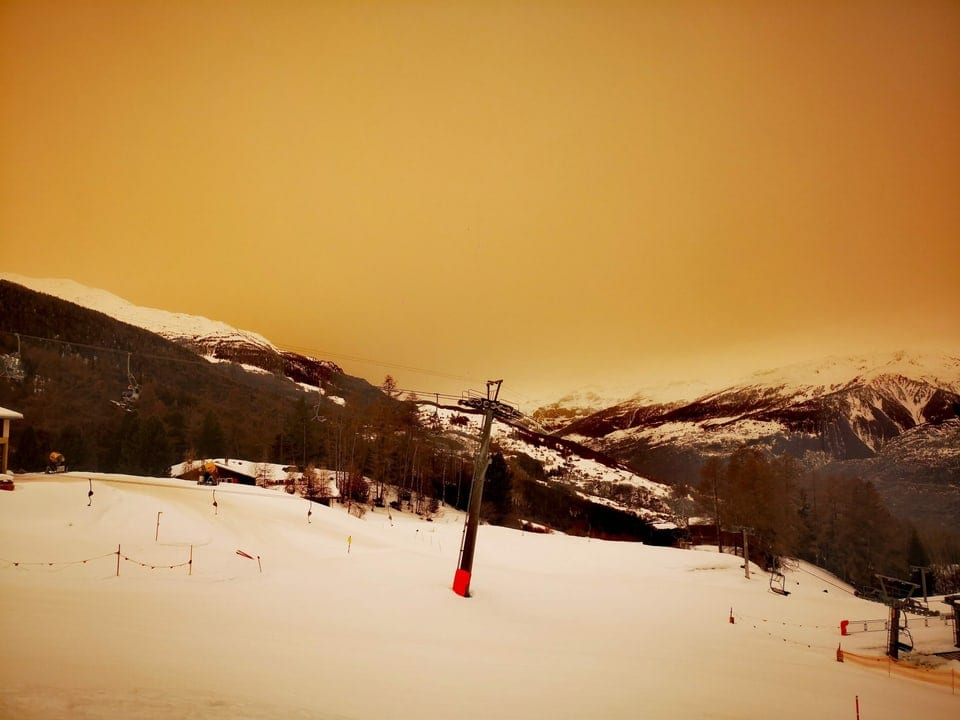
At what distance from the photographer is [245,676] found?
9680mm

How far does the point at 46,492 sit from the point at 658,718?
27091 mm

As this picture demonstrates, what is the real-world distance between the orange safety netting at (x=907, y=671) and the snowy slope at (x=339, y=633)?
103cm

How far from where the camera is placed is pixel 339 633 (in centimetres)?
1513

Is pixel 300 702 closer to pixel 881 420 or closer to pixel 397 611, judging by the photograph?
pixel 397 611

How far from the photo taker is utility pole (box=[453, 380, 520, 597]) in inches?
919

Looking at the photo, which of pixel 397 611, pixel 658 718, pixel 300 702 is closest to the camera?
pixel 300 702

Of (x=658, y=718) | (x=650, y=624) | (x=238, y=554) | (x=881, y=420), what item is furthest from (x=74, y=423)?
(x=881, y=420)

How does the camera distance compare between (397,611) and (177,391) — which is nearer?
(397,611)

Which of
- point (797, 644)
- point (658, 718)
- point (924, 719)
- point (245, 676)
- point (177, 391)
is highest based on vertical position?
point (177, 391)

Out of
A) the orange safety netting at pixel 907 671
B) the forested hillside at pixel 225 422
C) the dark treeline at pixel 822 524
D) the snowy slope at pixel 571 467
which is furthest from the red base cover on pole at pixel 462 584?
the snowy slope at pixel 571 467

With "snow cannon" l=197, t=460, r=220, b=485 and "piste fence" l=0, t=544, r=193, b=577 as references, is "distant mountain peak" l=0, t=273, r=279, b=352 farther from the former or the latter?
"piste fence" l=0, t=544, r=193, b=577

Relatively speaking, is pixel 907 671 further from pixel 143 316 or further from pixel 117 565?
pixel 143 316

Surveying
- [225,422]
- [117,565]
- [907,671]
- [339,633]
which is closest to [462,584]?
[339,633]

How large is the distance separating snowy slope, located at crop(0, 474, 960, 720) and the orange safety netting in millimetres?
1026
